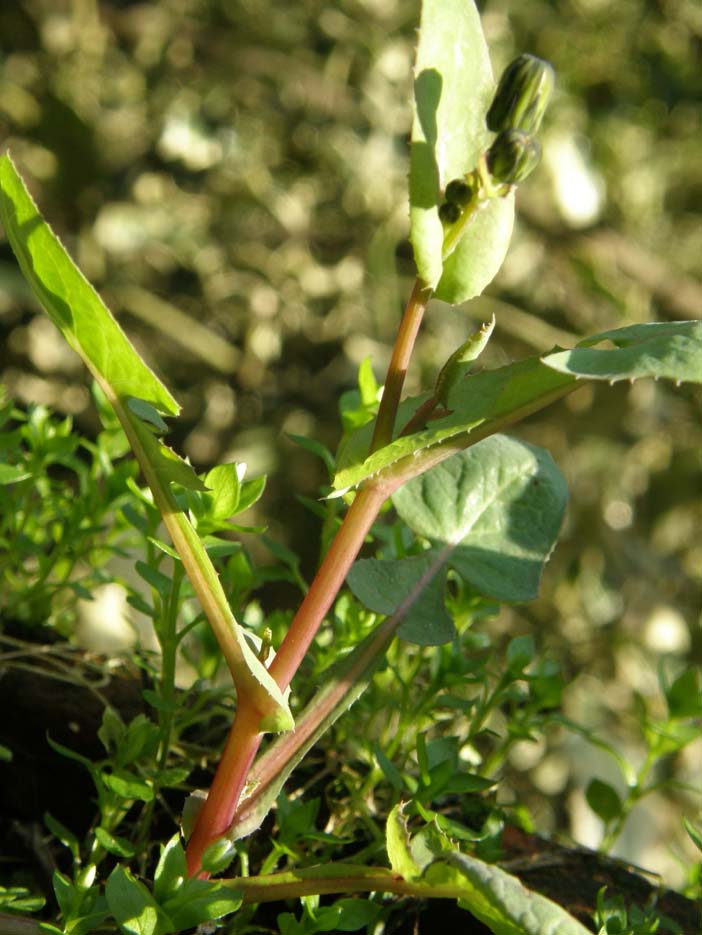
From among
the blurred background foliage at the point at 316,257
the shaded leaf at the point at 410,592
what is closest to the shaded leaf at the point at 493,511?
the shaded leaf at the point at 410,592

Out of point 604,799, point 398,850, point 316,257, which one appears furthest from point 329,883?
point 316,257

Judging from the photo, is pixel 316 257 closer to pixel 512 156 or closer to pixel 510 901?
pixel 512 156

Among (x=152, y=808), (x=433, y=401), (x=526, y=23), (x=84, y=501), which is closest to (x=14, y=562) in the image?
(x=84, y=501)

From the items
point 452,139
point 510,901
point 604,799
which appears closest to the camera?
point 510,901

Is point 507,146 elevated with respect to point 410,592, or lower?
elevated

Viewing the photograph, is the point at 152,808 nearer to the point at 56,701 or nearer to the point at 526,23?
the point at 56,701

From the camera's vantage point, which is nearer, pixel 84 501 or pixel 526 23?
pixel 84 501

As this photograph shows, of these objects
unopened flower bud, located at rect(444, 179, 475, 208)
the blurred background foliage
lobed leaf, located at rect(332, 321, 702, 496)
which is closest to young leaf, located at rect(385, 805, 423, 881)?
lobed leaf, located at rect(332, 321, 702, 496)
